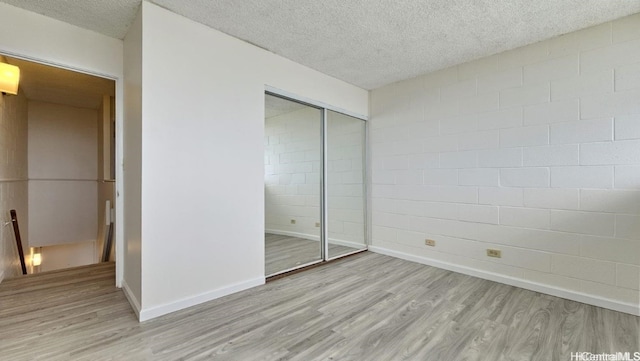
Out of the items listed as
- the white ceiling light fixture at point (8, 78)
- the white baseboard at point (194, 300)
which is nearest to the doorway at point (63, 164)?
the white ceiling light fixture at point (8, 78)

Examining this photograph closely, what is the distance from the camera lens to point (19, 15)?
7.22 ft

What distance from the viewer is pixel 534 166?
2773 mm

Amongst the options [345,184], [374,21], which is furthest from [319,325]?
[374,21]

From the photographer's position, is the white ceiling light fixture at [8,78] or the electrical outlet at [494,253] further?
the electrical outlet at [494,253]

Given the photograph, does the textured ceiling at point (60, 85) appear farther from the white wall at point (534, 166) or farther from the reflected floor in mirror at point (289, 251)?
the white wall at point (534, 166)

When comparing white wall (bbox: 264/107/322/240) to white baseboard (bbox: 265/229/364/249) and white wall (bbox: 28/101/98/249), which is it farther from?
white wall (bbox: 28/101/98/249)

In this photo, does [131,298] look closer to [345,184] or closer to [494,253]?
[345,184]

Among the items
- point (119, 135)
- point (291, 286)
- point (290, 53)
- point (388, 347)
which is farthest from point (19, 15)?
point (388, 347)

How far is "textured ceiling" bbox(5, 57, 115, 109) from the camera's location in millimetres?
3451

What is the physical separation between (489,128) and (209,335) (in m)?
3.50

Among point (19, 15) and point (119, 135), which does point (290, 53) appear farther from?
point (19, 15)

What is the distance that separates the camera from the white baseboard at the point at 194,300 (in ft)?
7.02

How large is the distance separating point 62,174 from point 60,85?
88.8 inches

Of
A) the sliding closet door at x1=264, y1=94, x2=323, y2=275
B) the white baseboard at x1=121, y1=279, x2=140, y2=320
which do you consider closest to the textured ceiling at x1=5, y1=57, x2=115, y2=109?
the sliding closet door at x1=264, y1=94, x2=323, y2=275
